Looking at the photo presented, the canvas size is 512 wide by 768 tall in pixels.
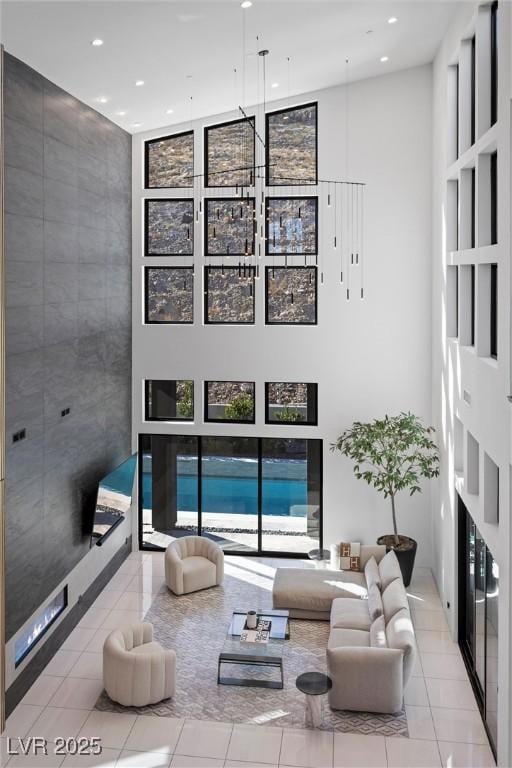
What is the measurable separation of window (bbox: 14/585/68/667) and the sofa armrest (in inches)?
134

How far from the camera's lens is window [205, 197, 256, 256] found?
12.7 meters

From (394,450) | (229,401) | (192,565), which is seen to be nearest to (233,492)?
(229,401)

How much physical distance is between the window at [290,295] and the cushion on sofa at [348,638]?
5197 mm

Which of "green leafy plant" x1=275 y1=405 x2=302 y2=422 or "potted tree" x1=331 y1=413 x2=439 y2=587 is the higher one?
"green leafy plant" x1=275 y1=405 x2=302 y2=422

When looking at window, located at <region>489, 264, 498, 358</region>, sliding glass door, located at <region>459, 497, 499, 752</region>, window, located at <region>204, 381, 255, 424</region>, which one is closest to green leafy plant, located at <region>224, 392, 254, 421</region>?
window, located at <region>204, 381, 255, 424</region>

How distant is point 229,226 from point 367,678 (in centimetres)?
758

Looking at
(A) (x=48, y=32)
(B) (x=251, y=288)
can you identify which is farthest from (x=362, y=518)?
(A) (x=48, y=32)

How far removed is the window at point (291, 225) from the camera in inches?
492

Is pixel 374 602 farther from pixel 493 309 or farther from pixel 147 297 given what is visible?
pixel 147 297

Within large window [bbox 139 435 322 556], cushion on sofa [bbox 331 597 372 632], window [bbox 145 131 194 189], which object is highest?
window [bbox 145 131 194 189]

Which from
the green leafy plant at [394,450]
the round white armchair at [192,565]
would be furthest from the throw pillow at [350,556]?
the round white armchair at [192,565]

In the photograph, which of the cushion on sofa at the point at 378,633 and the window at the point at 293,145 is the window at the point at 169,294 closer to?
the window at the point at 293,145

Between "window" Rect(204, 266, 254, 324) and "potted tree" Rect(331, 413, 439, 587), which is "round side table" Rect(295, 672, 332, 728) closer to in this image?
"potted tree" Rect(331, 413, 439, 587)

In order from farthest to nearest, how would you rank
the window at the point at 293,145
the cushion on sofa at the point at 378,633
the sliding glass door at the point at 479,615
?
the window at the point at 293,145
the cushion on sofa at the point at 378,633
the sliding glass door at the point at 479,615
